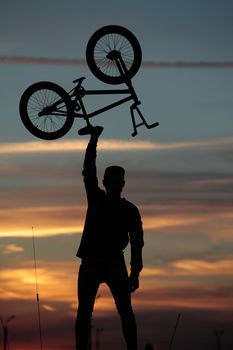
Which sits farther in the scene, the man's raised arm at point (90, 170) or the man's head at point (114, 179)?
the man's raised arm at point (90, 170)

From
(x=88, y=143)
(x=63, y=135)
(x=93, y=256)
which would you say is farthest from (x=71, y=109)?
(x=93, y=256)

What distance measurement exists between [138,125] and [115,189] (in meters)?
4.09

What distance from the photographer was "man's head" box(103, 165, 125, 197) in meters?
11.0

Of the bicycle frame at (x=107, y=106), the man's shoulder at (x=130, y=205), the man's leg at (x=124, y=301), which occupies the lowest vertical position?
the man's leg at (x=124, y=301)

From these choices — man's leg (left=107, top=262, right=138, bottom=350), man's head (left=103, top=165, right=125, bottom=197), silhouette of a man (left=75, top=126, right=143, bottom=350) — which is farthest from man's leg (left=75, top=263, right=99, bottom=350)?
man's head (left=103, top=165, right=125, bottom=197)

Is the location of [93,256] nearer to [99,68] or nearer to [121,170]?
[121,170]

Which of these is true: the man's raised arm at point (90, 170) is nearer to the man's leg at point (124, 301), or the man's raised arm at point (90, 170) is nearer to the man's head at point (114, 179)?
the man's head at point (114, 179)

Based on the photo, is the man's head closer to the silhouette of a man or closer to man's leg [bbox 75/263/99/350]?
the silhouette of a man

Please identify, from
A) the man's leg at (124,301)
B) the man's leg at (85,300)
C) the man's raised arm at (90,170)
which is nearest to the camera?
the man's leg at (85,300)

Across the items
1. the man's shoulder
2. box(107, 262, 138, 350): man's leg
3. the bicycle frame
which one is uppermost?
the bicycle frame

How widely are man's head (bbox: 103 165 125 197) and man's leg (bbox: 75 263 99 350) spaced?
116 cm

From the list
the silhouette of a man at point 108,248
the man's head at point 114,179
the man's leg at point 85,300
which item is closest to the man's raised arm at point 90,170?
the silhouette of a man at point 108,248

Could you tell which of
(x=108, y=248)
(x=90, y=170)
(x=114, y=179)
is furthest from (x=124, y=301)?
(x=90, y=170)

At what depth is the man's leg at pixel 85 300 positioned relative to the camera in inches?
428
